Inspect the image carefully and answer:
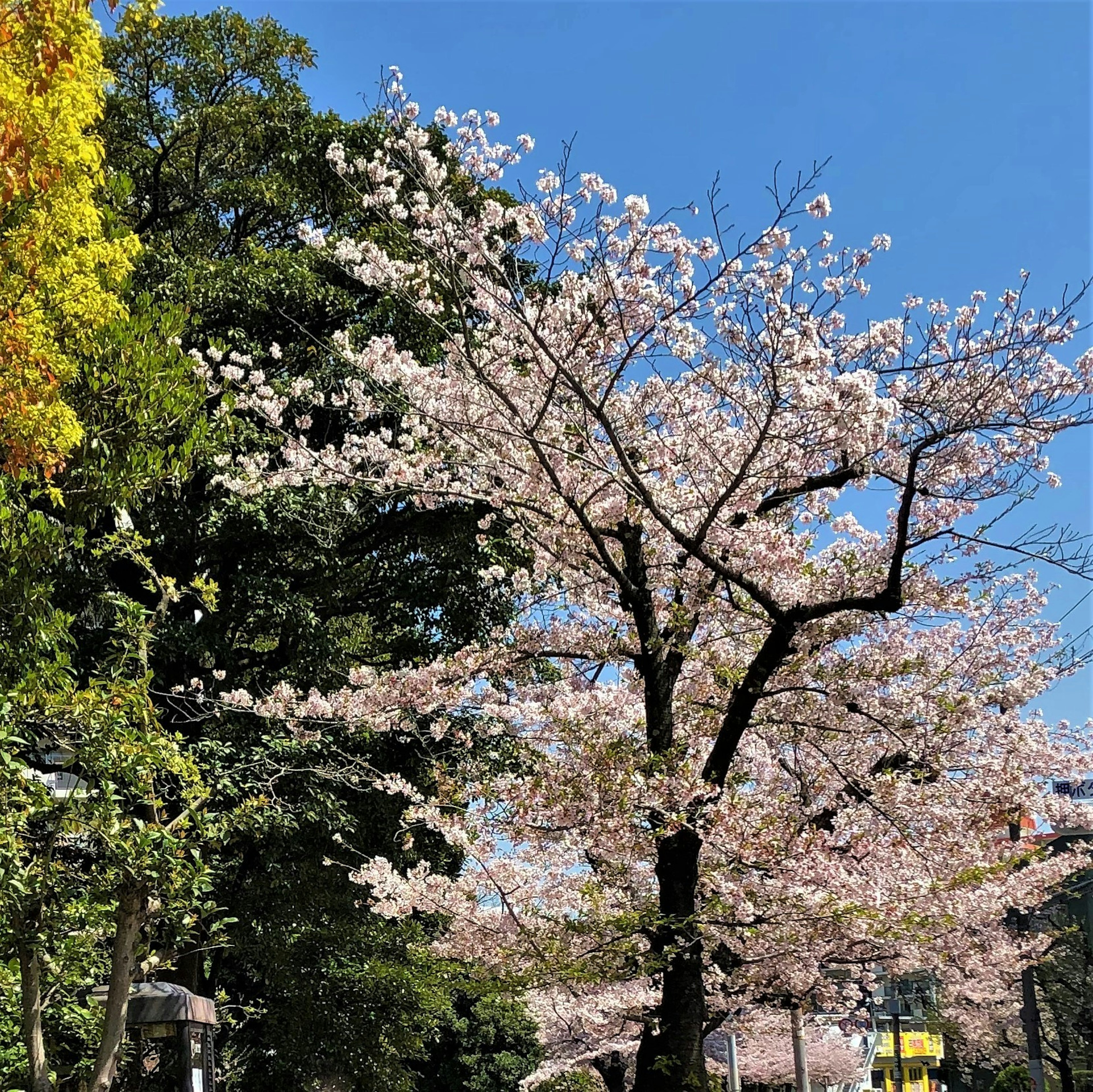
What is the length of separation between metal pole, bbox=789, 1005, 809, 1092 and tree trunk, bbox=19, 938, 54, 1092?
7.40 m

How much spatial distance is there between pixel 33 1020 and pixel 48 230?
5088 millimetres

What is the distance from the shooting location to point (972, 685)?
30.7 feet

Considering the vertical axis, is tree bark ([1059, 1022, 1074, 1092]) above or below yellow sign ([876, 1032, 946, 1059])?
above

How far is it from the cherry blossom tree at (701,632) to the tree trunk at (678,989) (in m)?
0.02

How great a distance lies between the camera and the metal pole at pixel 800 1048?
456 inches

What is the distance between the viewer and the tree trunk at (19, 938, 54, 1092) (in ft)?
20.7

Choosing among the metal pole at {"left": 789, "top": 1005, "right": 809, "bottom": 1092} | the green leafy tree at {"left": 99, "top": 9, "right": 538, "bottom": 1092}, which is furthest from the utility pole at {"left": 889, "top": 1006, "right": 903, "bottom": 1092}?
the green leafy tree at {"left": 99, "top": 9, "right": 538, "bottom": 1092}

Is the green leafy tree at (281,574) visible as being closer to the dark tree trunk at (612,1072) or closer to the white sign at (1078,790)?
the dark tree trunk at (612,1072)

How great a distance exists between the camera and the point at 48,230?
7473mm

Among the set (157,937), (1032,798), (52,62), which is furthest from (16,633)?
(1032,798)

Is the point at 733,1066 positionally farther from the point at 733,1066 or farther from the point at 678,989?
the point at 678,989

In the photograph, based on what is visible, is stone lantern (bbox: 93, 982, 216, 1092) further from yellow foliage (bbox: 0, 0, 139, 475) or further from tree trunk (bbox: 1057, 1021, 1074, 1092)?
tree trunk (bbox: 1057, 1021, 1074, 1092)

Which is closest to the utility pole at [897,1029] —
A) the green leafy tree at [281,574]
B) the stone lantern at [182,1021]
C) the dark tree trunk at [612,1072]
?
the dark tree trunk at [612,1072]

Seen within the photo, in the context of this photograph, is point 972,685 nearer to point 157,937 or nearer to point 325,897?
point 157,937
